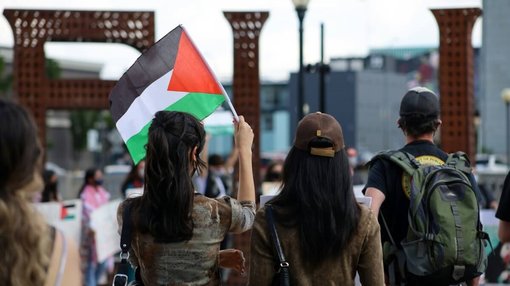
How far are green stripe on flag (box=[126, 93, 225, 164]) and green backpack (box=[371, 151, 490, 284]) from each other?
148 cm

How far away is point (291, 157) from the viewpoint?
16.4 ft

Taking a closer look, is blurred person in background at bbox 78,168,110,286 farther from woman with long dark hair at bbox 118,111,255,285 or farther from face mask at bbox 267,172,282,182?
woman with long dark hair at bbox 118,111,255,285

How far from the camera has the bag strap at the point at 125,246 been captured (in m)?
5.16

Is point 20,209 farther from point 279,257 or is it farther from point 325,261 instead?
point 325,261

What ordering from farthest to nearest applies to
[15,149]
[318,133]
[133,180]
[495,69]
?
[495,69], [133,180], [318,133], [15,149]

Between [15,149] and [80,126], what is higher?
[15,149]

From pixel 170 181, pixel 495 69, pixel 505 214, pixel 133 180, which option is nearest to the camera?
pixel 170 181

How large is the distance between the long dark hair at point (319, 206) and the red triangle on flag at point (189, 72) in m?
1.86

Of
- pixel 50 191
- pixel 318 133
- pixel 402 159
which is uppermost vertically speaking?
pixel 318 133

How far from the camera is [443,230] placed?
5.65m

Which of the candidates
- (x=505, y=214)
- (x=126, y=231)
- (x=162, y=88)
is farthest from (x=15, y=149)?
(x=162, y=88)

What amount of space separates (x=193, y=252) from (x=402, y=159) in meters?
1.45

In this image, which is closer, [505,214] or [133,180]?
[505,214]

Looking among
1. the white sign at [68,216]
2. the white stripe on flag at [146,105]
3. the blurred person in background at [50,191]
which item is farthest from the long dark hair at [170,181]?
the blurred person in background at [50,191]
